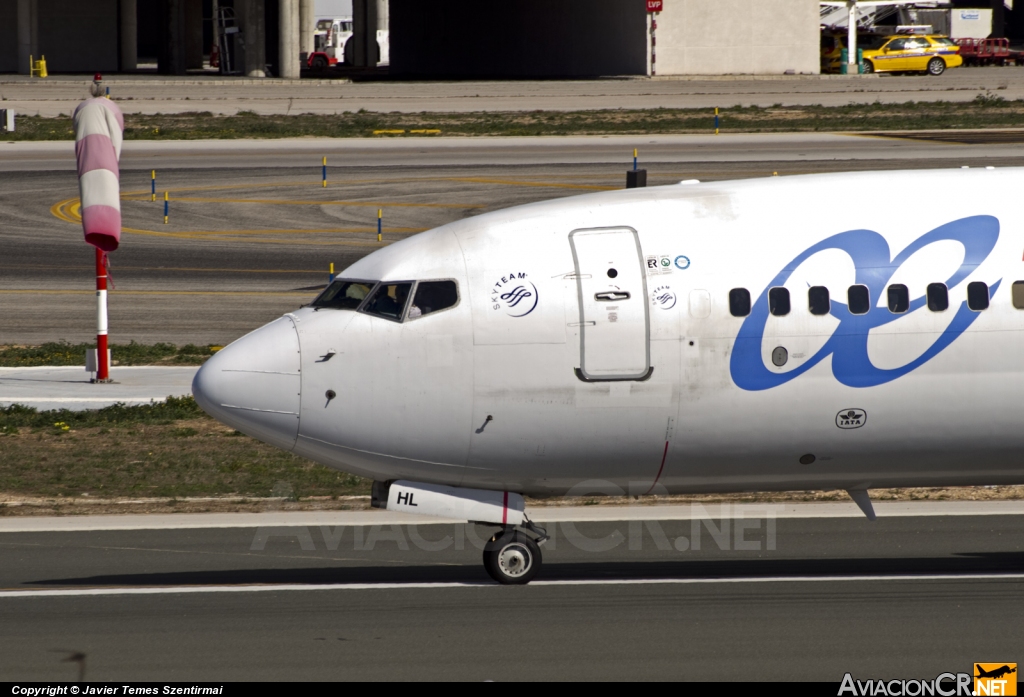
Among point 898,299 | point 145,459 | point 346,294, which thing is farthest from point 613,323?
point 145,459

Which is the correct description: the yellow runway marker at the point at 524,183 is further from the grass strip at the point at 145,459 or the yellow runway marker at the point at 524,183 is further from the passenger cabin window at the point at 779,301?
the passenger cabin window at the point at 779,301

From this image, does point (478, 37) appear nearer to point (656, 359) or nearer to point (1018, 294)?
point (1018, 294)

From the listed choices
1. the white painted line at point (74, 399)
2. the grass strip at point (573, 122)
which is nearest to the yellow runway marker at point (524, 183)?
the grass strip at point (573, 122)

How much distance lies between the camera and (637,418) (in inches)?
489

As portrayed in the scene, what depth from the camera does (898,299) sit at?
12484 mm

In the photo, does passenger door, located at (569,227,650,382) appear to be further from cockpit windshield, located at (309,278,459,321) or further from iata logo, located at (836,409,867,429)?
iata logo, located at (836,409,867,429)

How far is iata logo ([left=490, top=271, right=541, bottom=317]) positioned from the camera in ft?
40.6

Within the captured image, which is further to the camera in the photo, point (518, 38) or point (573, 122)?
point (518, 38)

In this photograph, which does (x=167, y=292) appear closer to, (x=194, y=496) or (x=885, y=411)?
(x=194, y=496)

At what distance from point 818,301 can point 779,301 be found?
0.39 m

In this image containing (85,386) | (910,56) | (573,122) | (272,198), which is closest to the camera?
(85,386)

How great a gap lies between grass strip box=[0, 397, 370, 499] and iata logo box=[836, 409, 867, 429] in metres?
7.52

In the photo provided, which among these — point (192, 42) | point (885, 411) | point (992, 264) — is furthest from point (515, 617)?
point (192, 42)

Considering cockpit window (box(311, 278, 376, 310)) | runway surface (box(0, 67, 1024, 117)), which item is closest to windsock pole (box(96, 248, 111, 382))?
cockpit window (box(311, 278, 376, 310))
